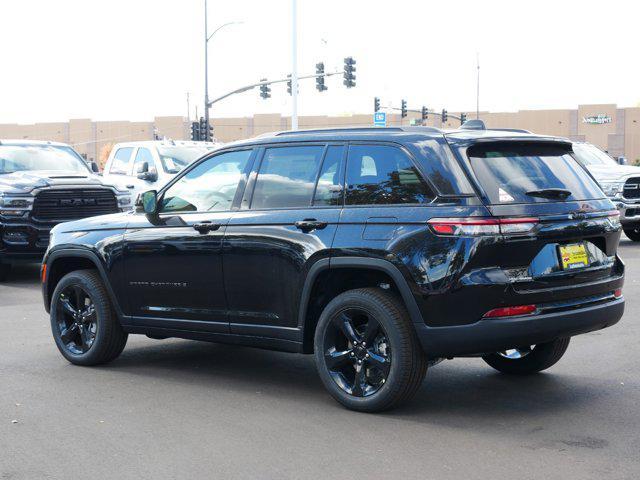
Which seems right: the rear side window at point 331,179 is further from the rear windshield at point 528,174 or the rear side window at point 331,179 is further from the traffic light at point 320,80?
the traffic light at point 320,80

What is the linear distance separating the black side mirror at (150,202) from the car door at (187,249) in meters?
0.06

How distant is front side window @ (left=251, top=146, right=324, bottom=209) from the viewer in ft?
22.3

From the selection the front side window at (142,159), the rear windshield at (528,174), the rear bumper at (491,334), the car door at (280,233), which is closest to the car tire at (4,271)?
the front side window at (142,159)

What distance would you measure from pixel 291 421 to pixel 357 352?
0.62 meters

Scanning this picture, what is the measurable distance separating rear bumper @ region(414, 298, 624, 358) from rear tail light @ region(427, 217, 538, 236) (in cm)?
54

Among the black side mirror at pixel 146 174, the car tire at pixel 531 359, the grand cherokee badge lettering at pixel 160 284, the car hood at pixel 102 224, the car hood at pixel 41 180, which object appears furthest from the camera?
the black side mirror at pixel 146 174

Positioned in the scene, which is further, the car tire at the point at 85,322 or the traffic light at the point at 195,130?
the traffic light at the point at 195,130

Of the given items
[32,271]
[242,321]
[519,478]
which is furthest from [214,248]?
[32,271]

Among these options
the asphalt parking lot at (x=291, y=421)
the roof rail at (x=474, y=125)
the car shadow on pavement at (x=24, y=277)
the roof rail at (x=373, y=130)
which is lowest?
the car shadow on pavement at (x=24, y=277)

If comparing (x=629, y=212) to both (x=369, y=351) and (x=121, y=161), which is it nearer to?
(x=121, y=161)

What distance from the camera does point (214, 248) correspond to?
712 centimetres

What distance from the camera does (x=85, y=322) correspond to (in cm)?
819

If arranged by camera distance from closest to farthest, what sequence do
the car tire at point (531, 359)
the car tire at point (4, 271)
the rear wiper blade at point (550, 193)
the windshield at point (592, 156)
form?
the rear wiper blade at point (550, 193) < the car tire at point (531, 359) < the car tire at point (4, 271) < the windshield at point (592, 156)

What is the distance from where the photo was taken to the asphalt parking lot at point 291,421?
17.2 ft
